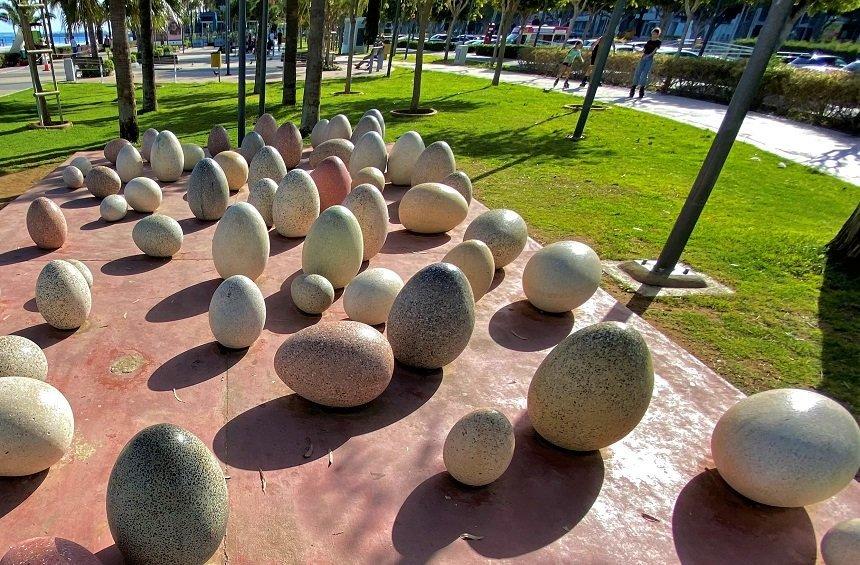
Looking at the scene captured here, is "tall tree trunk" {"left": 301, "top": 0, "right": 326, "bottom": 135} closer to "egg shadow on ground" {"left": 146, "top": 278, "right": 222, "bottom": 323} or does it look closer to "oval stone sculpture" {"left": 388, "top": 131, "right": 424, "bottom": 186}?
"oval stone sculpture" {"left": 388, "top": 131, "right": 424, "bottom": 186}

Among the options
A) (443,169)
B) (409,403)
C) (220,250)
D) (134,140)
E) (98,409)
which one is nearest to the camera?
(98,409)

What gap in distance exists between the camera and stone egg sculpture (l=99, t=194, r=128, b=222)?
25.6ft

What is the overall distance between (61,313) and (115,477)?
112 inches

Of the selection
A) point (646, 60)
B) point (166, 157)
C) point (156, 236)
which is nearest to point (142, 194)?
point (166, 157)

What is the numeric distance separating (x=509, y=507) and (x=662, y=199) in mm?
8970

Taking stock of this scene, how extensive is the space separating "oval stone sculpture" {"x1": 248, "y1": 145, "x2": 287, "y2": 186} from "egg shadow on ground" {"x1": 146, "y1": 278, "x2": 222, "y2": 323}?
3.22 metres

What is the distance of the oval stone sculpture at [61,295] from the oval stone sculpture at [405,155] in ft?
20.7

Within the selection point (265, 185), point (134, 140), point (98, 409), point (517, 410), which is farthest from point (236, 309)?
point (134, 140)

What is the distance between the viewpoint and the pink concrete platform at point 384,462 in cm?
331

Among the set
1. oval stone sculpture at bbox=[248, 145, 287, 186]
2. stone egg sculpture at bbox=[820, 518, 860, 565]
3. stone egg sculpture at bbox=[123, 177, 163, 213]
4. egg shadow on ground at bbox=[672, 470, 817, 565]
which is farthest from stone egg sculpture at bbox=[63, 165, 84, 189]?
stone egg sculpture at bbox=[820, 518, 860, 565]

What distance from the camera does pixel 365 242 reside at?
22.4 ft

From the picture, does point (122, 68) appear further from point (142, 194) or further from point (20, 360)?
point (20, 360)

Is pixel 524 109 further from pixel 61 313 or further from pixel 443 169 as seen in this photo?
pixel 61 313

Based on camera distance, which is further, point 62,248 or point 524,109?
point 524,109
